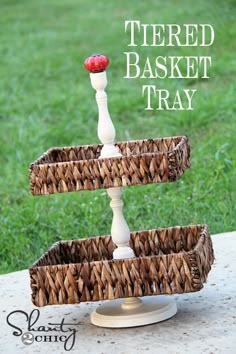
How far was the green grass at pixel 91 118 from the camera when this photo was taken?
18.9 ft

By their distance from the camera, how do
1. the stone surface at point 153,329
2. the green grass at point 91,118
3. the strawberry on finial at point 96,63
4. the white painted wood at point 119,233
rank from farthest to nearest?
the green grass at point 91,118 → the white painted wood at point 119,233 → the strawberry on finial at point 96,63 → the stone surface at point 153,329

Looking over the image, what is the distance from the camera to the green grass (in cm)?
575

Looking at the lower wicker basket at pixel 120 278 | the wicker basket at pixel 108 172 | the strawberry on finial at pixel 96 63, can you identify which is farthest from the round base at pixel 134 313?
the strawberry on finial at pixel 96 63

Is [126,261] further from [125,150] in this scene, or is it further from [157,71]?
[157,71]

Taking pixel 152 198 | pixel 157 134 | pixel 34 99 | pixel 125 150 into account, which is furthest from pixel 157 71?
pixel 125 150

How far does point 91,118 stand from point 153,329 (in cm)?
502

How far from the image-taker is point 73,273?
11.1 feet

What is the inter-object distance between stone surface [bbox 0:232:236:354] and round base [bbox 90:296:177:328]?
2 cm

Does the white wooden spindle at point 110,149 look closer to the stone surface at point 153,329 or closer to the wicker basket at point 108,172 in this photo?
the wicker basket at point 108,172

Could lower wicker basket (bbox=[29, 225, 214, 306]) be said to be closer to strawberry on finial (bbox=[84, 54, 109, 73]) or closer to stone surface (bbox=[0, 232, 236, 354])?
stone surface (bbox=[0, 232, 236, 354])

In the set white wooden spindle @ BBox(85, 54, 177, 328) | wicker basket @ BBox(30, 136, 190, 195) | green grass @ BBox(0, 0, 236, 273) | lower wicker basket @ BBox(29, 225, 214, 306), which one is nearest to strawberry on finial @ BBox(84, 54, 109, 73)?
white wooden spindle @ BBox(85, 54, 177, 328)

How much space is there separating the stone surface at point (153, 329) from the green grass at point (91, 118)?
1.45 m

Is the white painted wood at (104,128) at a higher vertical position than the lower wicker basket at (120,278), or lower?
higher

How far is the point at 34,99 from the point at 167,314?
19.2 ft
